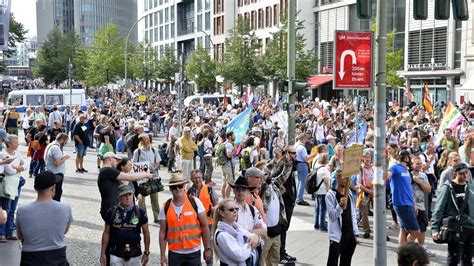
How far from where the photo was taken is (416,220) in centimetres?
977

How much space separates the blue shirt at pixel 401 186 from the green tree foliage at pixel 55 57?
80.1 meters

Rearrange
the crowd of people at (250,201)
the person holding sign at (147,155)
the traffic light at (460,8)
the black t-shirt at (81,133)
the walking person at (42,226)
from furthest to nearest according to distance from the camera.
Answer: the black t-shirt at (81,133), the person holding sign at (147,155), the traffic light at (460,8), the crowd of people at (250,201), the walking person at (42,226)

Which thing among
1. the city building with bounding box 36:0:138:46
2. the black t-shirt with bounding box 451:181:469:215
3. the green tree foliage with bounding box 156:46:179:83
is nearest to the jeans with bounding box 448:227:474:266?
the black t-shirt with bounding box 451:181:469:215

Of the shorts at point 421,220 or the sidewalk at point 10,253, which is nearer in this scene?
the sidewalk at point 10,253

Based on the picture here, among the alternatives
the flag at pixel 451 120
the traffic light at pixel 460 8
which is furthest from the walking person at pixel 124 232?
the flag at pixel 451 120

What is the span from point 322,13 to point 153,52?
30.4 meters

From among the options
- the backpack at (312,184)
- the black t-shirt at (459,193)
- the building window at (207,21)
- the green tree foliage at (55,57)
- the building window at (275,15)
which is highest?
the building window at (207,21)

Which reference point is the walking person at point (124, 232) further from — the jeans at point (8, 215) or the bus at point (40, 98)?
the bus at point (40, 98)

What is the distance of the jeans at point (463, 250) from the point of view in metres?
8.28

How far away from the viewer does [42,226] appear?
6.32 m

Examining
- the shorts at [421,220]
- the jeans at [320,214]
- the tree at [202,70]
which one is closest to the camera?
the shorts at [421,220]

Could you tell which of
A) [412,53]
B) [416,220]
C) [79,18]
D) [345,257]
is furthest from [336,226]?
[79,18]

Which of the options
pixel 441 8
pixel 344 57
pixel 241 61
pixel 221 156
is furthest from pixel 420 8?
pixel 241 61

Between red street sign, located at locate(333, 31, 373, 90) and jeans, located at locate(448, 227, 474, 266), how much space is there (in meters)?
2.65
